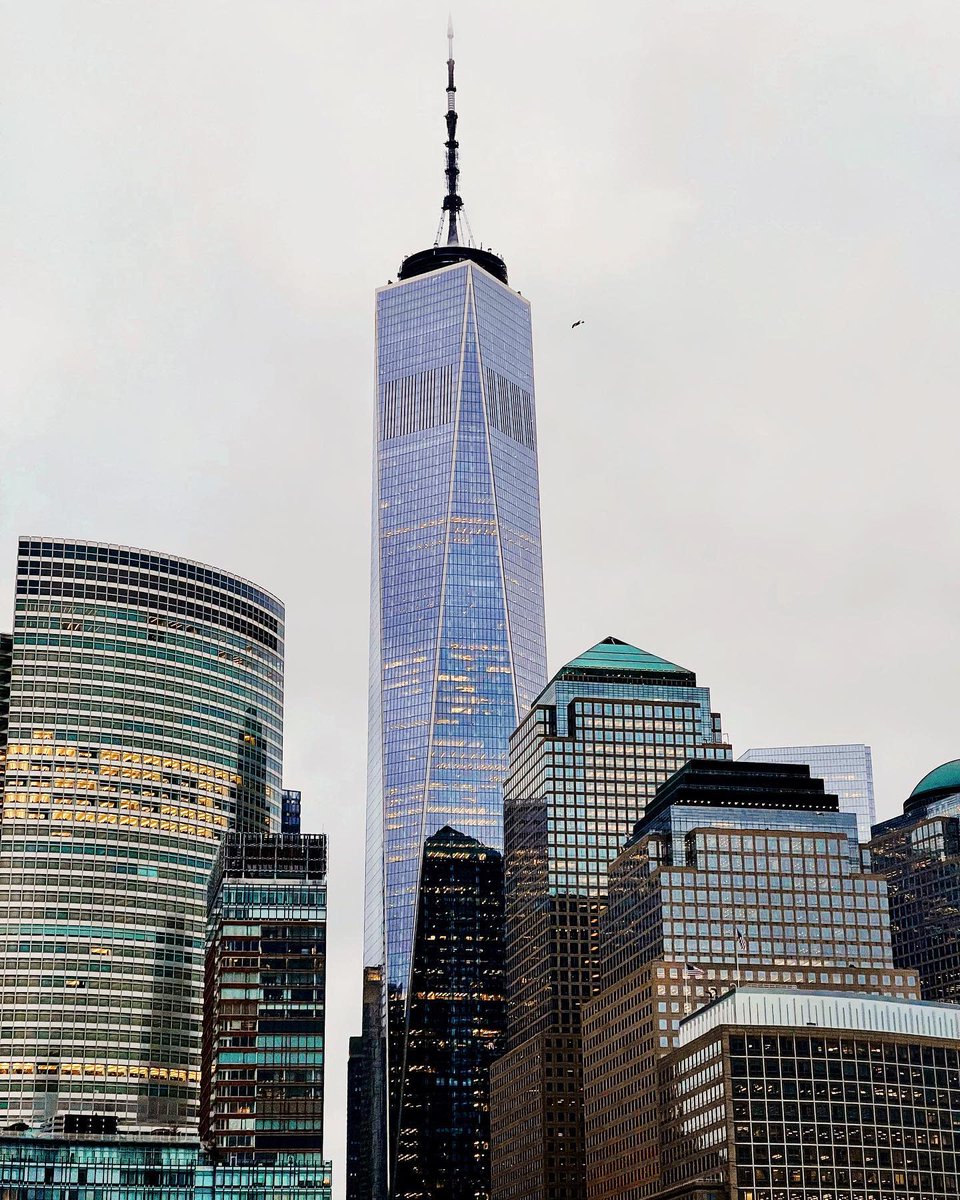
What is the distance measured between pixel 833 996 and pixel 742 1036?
1307 cm

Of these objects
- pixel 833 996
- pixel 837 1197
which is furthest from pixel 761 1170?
pixel 833 996

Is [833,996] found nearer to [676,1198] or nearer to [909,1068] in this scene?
[909,1068]

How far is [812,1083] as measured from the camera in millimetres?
191250

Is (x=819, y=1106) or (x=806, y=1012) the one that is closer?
(x=819, y=1106)

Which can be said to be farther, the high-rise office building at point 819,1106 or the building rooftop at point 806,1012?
the building rooftop at point 806,1012

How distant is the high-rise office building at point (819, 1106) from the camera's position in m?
189

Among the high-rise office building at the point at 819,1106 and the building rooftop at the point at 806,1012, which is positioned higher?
the building rooftop at the point at 806,1012

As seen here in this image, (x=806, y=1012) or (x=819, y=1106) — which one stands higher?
(x=806, y=1012)

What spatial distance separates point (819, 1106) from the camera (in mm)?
190875

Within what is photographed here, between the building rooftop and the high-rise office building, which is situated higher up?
the building rooftop

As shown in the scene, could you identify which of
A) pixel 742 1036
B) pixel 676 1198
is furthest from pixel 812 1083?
pixel 676 1198

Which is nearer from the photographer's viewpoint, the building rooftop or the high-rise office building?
the high-rise office building

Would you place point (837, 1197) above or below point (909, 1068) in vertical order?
below

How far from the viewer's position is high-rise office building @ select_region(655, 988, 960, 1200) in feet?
620
